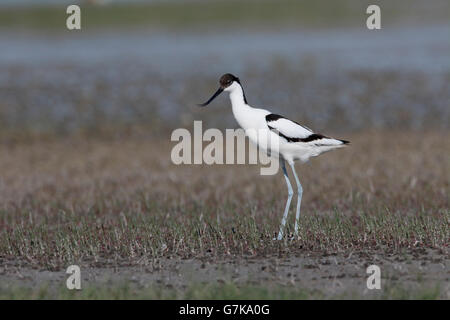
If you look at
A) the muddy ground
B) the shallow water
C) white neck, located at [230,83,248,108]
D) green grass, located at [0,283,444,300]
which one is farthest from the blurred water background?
green grass, located at [0,283,444,300]

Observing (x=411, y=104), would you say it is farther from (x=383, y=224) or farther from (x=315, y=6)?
(x=315, y=6)

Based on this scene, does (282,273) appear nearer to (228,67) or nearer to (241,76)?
(241,76)

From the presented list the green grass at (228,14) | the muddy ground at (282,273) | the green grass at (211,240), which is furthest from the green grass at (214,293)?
the green grass at (228,14)

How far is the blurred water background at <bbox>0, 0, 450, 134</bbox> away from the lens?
17.3 metres

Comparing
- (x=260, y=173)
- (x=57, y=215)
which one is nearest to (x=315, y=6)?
(x=260, y=173)

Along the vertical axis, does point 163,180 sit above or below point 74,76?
below

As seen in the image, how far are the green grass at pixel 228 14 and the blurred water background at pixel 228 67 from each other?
0.10 meters

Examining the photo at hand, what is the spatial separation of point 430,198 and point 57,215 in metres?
4.16

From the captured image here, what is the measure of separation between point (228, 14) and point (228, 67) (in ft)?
64.1

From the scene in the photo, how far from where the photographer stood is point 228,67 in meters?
23.7

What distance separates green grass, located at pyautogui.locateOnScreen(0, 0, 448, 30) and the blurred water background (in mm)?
100

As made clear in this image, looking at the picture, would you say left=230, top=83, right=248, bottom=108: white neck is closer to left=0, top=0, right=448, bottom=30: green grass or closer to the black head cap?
the black head cap

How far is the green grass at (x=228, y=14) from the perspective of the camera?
3875cm
